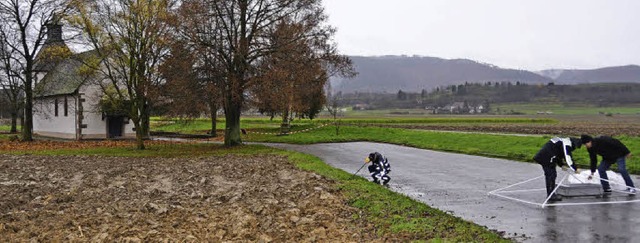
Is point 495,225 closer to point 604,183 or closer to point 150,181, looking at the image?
point 604,183

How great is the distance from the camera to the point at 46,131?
52.9 metres

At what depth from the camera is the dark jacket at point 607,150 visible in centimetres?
1359

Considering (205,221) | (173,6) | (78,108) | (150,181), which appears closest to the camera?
(205,221)

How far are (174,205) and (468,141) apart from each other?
24.2m

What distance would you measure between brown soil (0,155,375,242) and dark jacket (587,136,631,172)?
6.71 meters

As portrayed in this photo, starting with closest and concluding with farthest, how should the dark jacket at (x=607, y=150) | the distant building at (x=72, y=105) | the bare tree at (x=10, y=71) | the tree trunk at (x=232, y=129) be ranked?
the dark jacket at (x=607, y=150) → the tree trunk at (x=232, y=129) → the bare tree at (x=10, y=71) → the distant building at (x=72, y=105)

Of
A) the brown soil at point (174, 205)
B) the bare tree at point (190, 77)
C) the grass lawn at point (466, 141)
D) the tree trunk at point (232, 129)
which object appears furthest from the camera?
the tree trunk at point (232, 129)

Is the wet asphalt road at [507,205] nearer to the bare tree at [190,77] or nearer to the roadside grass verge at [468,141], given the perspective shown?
the roadside grass verge at [468,141]

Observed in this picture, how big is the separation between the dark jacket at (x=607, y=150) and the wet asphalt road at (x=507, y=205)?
950 mm

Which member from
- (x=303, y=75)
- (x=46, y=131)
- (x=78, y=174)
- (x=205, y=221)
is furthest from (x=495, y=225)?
(x=46, y=131)

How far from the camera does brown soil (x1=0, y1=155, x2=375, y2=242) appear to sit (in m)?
10.3

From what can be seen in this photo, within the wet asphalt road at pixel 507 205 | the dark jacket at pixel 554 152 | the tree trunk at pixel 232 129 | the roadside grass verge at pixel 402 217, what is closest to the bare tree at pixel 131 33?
the tree trunk at pixel 232 129

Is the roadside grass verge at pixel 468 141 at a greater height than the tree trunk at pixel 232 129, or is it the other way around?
the tree trunk at pixel 232 129

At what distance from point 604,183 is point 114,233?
11.9 m
